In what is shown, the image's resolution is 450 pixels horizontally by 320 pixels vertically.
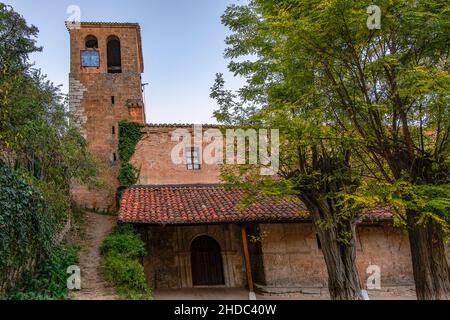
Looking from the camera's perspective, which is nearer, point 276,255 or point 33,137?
point 33,137

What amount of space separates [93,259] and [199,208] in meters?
3.98

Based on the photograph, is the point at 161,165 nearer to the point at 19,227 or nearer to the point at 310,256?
the point at 310,256

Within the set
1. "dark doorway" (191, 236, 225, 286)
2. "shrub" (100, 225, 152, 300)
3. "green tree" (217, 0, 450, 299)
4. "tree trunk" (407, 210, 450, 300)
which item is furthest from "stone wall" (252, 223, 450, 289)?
"tree trunk" (407, 210, 450, 300)

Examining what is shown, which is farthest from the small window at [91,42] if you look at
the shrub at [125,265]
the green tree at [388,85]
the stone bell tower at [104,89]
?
the green tree at [388,85]

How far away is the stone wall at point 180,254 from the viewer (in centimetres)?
1384

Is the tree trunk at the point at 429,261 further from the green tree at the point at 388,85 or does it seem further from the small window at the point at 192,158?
the small window at the point at 192,158

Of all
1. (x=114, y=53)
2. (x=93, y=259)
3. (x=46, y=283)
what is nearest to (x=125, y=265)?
(x=46, y=283)

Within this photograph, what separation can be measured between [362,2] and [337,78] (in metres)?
1.83

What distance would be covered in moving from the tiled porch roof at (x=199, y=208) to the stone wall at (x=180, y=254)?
1053 millimetres

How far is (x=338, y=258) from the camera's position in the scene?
8711 millimetres

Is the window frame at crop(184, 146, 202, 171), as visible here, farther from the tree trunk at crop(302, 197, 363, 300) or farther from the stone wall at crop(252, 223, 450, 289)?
the tree trunk at crop(302, 197, 363, 300)

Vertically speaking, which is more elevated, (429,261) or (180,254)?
(429,261)
